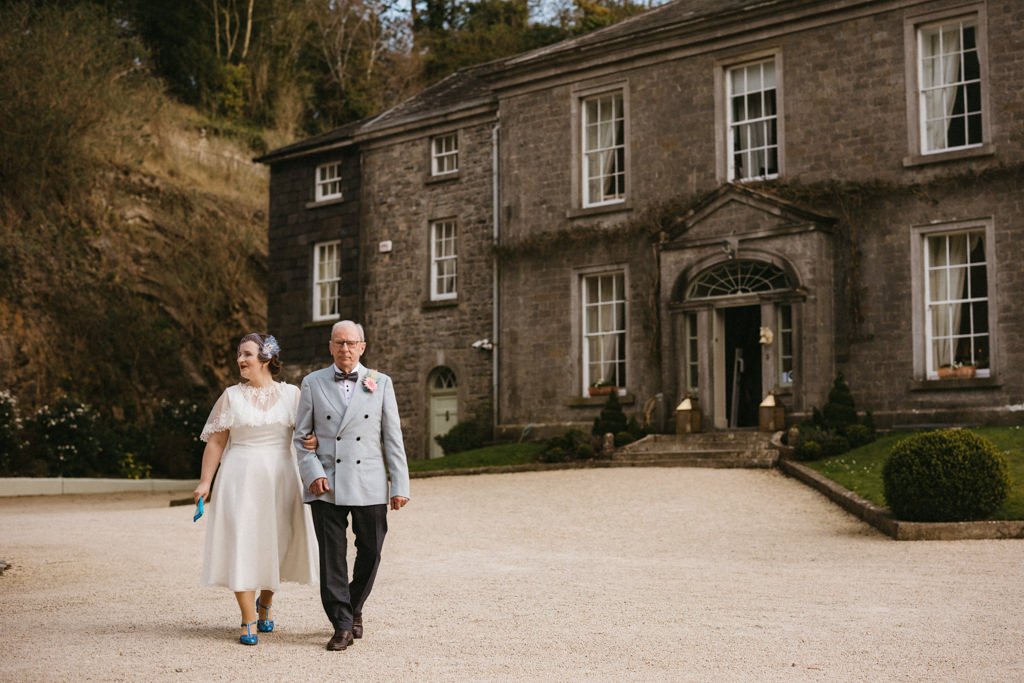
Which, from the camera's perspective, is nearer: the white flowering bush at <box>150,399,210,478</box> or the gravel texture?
the gravel texture

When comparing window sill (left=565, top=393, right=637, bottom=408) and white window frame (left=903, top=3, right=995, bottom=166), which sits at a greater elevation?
white window frame (left=903, top=3, right=995, bottom=166)

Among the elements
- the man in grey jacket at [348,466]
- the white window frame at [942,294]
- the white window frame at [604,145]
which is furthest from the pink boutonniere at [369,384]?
the white window frame at [604,145]

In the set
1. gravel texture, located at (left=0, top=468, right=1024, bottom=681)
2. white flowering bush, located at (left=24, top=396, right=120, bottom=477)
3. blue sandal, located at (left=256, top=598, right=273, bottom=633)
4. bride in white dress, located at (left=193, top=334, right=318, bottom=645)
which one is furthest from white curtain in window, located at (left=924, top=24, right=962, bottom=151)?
white flowering bush, located at (left=24, top=396, right=120, bottom=477)

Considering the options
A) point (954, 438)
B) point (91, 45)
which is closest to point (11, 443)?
point (91, 45)

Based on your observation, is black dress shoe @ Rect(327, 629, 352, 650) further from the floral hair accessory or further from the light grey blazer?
the floral hair accessory

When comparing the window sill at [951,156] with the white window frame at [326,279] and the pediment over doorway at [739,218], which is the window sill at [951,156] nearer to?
the pediment over doorway at [739,218]

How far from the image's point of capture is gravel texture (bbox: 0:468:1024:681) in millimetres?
5820

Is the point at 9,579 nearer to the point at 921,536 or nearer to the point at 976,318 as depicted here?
the point at 921,536

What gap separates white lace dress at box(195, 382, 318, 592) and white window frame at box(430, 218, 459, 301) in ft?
58.2

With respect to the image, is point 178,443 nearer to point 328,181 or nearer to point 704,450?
point 328,181

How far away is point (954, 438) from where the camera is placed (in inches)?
448

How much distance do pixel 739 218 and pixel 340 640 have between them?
1482 centimetres

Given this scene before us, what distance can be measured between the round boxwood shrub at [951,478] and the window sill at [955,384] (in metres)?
6.41

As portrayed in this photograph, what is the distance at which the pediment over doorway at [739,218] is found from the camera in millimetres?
19000
